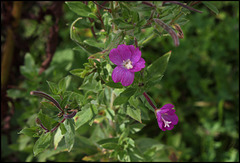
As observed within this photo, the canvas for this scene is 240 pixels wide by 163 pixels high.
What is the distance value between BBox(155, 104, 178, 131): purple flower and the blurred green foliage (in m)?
1.14

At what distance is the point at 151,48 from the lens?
328 cm

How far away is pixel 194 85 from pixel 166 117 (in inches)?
69.7

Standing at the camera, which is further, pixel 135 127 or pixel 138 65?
pixel 135 127

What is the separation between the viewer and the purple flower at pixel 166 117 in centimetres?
127

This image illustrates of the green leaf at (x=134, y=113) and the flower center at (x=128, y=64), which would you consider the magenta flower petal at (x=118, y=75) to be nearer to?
the flower center at (x=128, y=64)

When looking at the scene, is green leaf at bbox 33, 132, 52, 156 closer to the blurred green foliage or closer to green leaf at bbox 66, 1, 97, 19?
green leaf at bbox 66, 1, 97, 19

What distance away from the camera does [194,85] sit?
3.00 meters

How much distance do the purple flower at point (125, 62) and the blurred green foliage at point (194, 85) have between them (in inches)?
45.6

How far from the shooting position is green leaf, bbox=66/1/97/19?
145 centimetres

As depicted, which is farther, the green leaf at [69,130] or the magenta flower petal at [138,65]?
the green leaf at [69,130]

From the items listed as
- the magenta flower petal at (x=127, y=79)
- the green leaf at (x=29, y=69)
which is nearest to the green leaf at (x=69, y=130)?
the magenta flower petal at (x=127, y=79)

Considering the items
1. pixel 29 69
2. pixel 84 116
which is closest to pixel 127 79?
pixel 84 116

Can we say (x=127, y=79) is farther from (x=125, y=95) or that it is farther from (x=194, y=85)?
(x=194, y=85)

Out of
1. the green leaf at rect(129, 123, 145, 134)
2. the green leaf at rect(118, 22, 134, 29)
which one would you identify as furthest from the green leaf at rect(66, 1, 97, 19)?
the green leaf at rect(129, 123, 145, 134)
